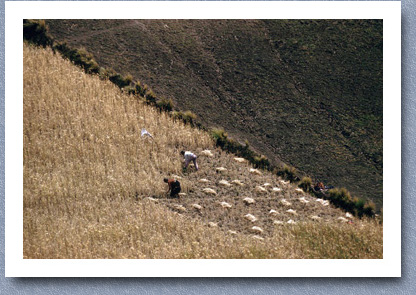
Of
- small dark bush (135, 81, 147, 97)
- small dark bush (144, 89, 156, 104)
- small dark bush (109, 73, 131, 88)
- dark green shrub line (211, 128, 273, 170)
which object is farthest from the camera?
small dark bush (109, 73, 131, 88)

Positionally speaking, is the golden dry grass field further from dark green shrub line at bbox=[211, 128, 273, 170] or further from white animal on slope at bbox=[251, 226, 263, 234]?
dark green shrub line at bbox=[211, 128, 273, 170]

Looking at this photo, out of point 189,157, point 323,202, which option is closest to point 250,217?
point 323,202

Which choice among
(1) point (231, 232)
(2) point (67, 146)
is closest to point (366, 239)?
(1) point (231, 232)

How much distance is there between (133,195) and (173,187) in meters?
0.65

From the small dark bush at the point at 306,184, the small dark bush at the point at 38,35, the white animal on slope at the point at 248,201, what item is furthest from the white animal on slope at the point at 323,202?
the small dark bush at the point at 38,35

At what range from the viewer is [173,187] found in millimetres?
9500

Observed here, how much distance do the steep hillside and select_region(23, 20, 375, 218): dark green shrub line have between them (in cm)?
17

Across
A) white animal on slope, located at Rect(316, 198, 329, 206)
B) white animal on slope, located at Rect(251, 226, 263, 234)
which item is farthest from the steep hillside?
white animal on slope, located at Rect(251, 226, 263, 234)

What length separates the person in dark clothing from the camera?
31.0 feet

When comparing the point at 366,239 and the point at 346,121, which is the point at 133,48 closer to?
the point at 346,121

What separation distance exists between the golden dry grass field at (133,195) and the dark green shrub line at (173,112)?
189 millimetres

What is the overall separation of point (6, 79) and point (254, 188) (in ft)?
13.9

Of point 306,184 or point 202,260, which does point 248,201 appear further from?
point 202,260

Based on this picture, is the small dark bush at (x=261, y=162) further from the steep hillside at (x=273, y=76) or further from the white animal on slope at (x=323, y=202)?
the white animal on slope at (x=323, y=202)
